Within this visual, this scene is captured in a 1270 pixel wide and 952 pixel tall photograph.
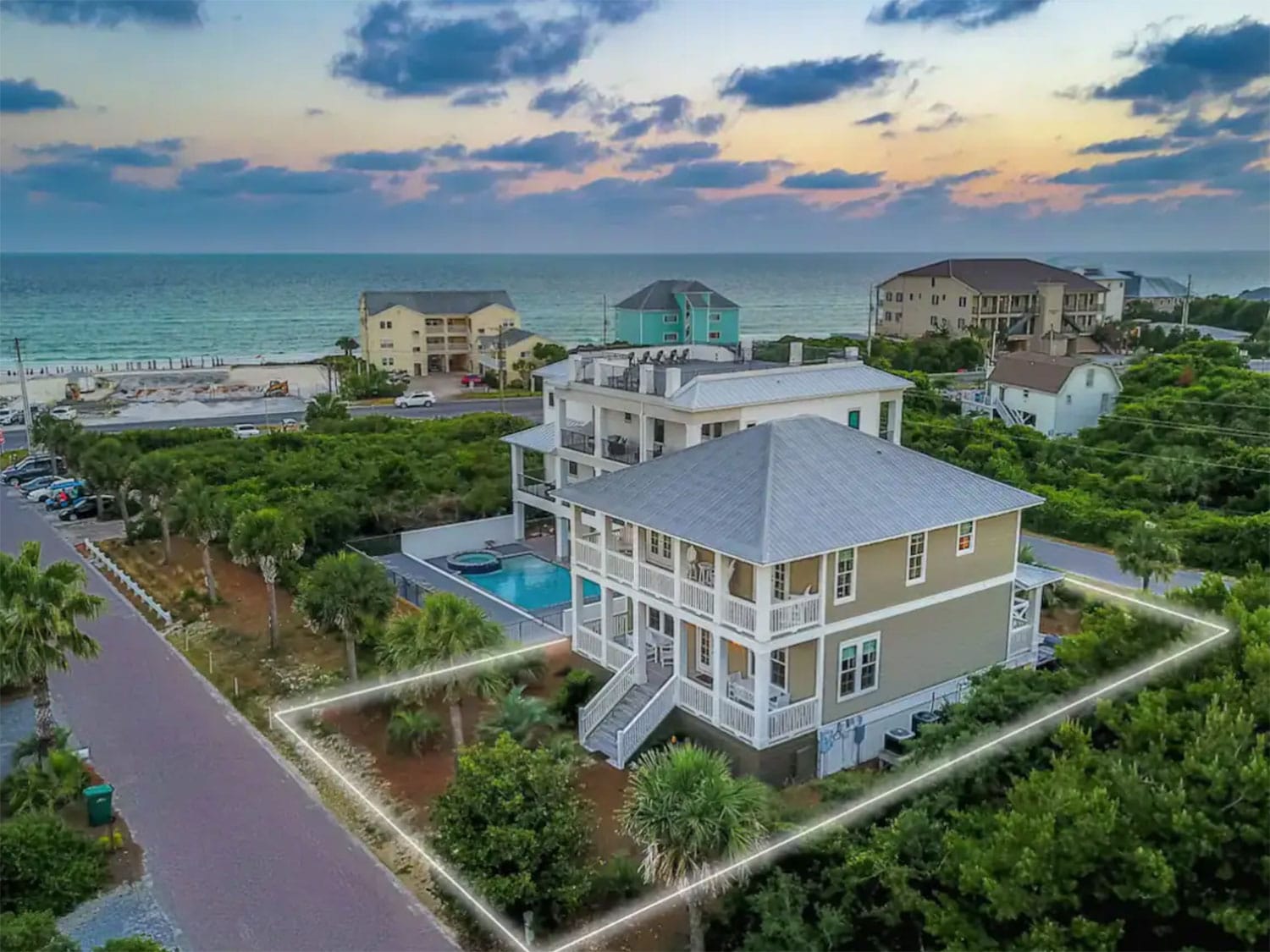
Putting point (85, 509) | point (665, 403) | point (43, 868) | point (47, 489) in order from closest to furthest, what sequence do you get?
point (43, 868)
point (665, 403)
point (85, 509)
point (47, 489)

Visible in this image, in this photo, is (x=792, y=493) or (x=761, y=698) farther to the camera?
(x=792, y=493)

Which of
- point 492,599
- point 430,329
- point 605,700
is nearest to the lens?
point 605,700

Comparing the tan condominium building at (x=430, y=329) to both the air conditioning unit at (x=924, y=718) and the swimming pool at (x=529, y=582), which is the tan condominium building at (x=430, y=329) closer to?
the swimming pool at (x=529, y=582)

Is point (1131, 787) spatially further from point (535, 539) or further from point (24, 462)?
point (24, 462)

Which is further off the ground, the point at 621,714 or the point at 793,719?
the point at 793,719

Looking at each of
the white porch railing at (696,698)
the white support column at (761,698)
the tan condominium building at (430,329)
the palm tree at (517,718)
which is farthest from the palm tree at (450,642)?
the tan condominium building at (430,329)

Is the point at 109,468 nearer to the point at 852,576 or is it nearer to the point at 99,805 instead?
the point at 99,805

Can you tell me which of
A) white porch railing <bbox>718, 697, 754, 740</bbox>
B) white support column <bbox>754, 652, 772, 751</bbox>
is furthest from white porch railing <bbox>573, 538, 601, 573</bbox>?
white support column <bbox>754, 652, 772, 751</bbox>

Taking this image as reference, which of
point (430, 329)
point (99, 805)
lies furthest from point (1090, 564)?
point (430, 329)
